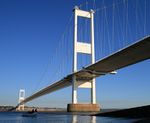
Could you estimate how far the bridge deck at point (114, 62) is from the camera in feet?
106

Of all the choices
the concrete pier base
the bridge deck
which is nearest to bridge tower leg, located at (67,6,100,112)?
the concrete pier base

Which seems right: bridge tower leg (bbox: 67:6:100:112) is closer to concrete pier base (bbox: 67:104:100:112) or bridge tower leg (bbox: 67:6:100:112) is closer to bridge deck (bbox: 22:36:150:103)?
concrete pier base (bbox: 67:104:100:112)

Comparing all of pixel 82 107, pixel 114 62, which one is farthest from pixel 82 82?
pixel 114 62

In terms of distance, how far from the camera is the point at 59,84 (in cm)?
5134

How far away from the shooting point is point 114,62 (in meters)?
39.2

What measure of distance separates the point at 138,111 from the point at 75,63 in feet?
73.5

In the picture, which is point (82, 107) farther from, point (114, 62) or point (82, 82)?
point (114, 62)

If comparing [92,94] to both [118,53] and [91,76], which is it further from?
[118,53]

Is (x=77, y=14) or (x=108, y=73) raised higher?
(x=77, y=14)

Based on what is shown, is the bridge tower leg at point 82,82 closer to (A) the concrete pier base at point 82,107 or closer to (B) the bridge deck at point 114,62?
(A) the concrete pier base at point 82,107

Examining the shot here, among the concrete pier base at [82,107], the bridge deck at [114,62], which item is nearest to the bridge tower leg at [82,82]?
the concrete pier base at [82,107]

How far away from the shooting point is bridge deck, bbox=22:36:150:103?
32375 mm

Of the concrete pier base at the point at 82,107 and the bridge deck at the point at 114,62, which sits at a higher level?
the bridge deck at the point at 114,62

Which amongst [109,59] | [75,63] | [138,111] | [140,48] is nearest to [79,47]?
[75,63]
